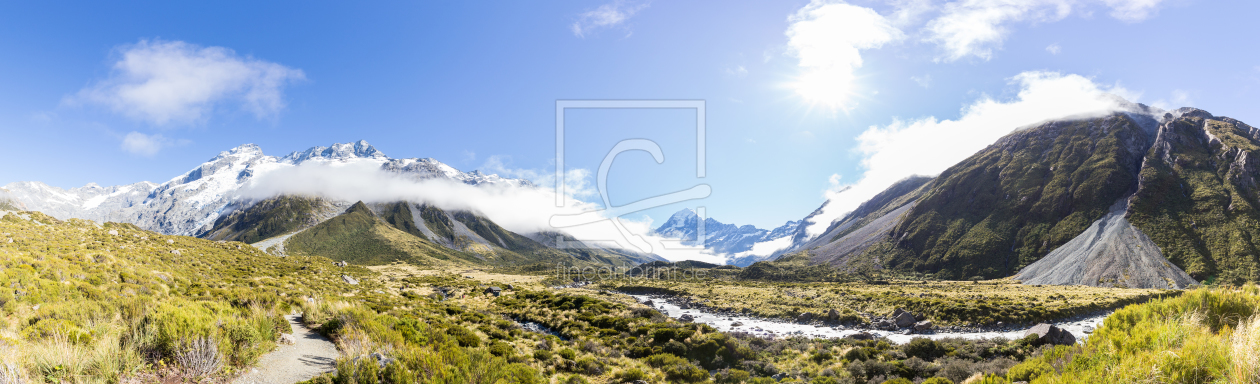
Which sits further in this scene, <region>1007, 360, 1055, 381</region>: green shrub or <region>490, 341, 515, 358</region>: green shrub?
<region>490, 341, 515, 358</region>: green shrub

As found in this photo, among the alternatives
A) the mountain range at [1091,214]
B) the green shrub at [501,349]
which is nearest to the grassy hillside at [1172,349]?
the green shrub at [501,349]

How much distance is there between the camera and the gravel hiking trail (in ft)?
32.1

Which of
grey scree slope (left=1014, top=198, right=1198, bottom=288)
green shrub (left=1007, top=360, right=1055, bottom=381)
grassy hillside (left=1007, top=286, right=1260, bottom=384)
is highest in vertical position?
grassy hillside (left=1007, top=286, right=1260, bottom=384)

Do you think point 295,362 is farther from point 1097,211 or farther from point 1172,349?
point 1097,211

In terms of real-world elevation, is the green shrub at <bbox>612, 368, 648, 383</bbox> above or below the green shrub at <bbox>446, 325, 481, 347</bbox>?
below

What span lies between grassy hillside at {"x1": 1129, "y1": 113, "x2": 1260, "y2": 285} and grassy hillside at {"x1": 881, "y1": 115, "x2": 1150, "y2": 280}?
8844 millimetres

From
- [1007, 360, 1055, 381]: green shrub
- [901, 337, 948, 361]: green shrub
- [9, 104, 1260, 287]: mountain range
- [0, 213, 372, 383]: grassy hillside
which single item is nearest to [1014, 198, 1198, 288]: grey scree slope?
[9, 104, 1260, 287]: mountain range

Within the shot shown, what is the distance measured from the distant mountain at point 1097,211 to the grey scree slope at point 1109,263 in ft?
1.24

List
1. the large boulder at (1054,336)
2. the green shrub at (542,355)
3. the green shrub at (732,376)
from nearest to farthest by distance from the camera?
the green shrub at (732,376), the green shrub at (542,355), the large boulder at (1054,336)

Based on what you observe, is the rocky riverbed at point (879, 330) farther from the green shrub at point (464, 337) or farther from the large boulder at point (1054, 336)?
the green shrub at point (464, 337)

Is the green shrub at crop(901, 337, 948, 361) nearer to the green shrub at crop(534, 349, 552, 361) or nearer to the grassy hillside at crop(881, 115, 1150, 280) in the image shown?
the green shrub at crop(534, 349, 552, 361)

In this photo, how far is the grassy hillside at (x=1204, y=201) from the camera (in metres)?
95.6

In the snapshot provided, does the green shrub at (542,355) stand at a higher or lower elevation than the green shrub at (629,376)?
higher

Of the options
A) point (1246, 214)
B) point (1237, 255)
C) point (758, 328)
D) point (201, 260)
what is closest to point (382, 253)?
point (201, 260)
